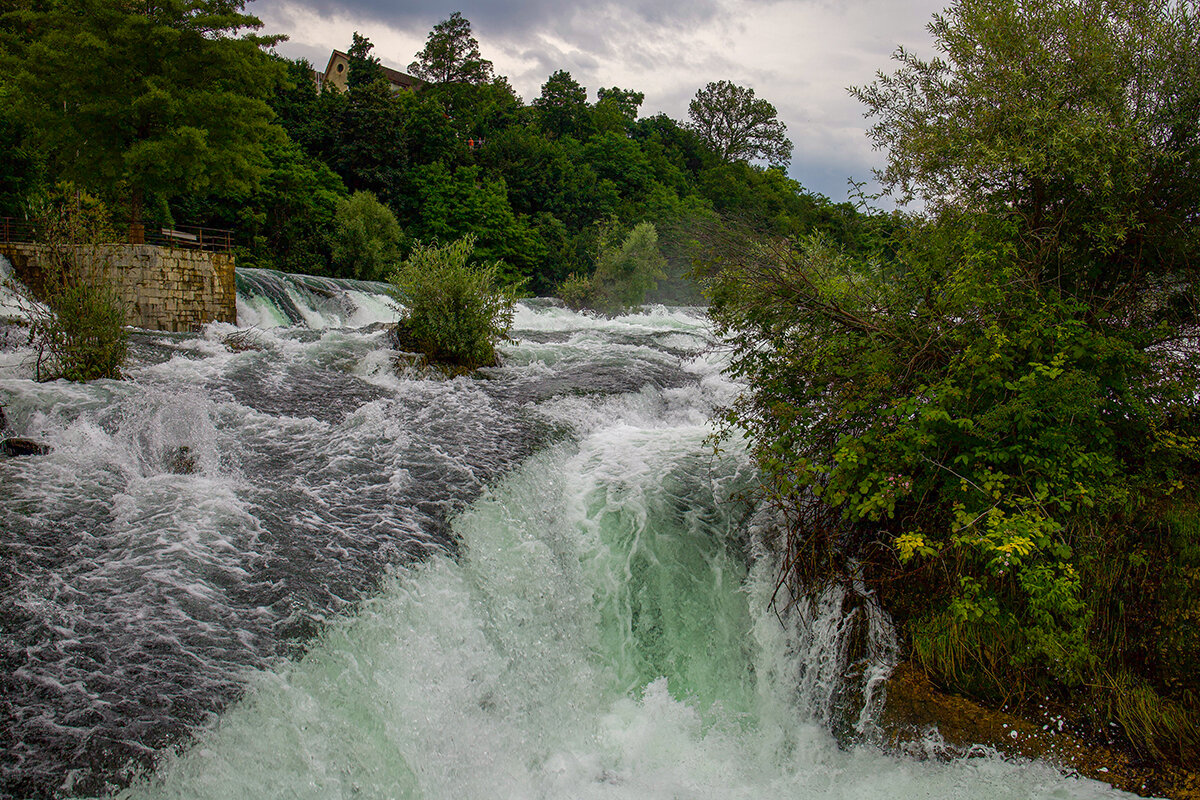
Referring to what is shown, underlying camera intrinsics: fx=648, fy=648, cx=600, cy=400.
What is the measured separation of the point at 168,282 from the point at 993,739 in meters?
17.5

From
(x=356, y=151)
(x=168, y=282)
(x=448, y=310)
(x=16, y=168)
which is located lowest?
(x=168, y=282)

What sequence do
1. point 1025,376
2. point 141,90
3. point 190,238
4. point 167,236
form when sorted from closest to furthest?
point 1025,376, point 141,90, point 167,236, point 190,238

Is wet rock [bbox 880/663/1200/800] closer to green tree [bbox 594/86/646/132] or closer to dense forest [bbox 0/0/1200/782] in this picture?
dense forest [bbox 0/0/1200/782]

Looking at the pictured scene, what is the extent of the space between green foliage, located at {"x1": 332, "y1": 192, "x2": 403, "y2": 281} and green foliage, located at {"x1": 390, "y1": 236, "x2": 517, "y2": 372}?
18014 millimetres

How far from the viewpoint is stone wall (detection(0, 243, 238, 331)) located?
47.9ft

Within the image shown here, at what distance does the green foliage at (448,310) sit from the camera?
12.3m

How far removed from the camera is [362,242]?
2969 centimetres

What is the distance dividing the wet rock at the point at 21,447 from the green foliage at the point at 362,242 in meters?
23.8

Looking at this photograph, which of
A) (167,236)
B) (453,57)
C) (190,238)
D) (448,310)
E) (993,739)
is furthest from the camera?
(453,57)

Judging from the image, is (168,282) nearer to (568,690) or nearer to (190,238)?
(190,238)

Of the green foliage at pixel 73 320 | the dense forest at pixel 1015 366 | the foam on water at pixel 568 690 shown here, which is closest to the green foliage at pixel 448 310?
the green foliage at pixel 73 320

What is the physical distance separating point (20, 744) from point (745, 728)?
4572 millimetres

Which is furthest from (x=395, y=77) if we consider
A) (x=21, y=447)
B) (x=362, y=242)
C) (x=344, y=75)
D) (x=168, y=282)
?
(x=21, y=447)

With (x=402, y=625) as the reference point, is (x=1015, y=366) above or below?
above
